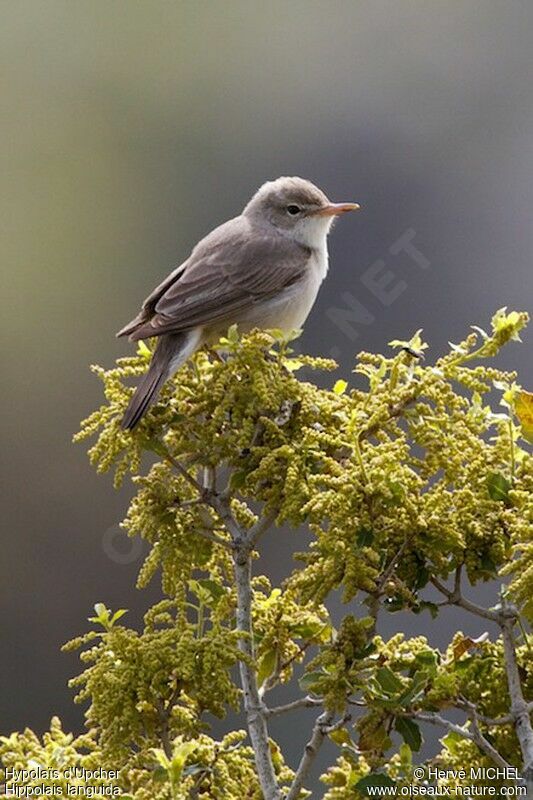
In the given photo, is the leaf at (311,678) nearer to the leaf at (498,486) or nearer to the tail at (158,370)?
the leaf at (498,486)

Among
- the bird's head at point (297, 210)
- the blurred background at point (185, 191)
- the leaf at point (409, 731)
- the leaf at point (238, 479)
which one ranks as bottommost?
the leaf at point (409, 731)

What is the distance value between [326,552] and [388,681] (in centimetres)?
28

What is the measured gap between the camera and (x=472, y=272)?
828 cm

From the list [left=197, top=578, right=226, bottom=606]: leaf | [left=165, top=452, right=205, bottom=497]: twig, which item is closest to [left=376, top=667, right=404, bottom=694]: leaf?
[left=197, top=578, right=226, bottom=606]: leaf

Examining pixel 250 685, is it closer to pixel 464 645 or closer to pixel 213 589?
pixel 213 589

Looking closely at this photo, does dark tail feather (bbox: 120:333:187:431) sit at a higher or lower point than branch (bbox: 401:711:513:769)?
higher

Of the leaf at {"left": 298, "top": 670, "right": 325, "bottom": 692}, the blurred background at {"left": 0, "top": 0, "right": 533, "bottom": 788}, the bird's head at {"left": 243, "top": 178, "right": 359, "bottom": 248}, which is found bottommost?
the leaf at {"left": 298, "top": 670, "right": 325, "bottom": 692}

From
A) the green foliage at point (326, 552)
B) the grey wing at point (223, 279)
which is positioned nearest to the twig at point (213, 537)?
the green foliage at point (326, 552)

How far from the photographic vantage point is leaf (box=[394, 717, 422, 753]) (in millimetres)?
2422

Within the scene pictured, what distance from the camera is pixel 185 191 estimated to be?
1027 cm

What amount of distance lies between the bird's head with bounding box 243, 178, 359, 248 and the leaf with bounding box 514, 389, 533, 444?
101 inches

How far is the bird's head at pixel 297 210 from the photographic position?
5.02 m

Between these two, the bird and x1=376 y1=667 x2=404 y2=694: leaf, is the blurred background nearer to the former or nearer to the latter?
the bird

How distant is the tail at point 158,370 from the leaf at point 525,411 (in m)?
0.79
